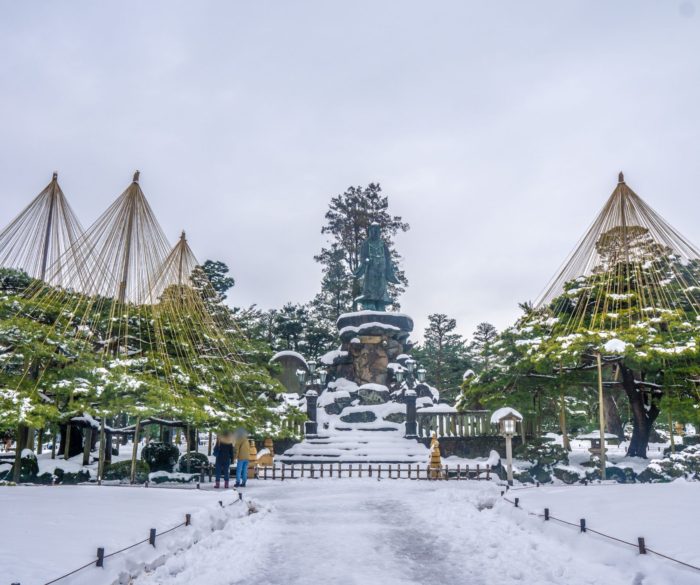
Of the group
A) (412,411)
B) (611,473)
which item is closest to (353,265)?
(412,411)

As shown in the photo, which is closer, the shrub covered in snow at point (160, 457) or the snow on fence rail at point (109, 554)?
the snow on fence rail at point (109, 554)

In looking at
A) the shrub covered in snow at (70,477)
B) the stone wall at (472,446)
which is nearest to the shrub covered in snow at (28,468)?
the shrub covered in snow at (70,477)

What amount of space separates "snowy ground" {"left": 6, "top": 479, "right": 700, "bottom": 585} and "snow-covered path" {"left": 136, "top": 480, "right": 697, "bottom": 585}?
0.02 meters

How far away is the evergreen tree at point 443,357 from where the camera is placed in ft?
143

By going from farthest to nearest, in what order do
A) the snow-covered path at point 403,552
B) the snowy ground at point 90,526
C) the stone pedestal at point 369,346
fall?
the stone pedestal at point 369,346 < the snow-covered path at point 403,552 < the snowy ground at point 90,526

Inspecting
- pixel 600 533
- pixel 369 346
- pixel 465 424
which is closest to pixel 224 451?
pixel 600 533

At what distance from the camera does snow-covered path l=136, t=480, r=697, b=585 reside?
5996 mm

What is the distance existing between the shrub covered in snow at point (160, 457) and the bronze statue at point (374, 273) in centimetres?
1909

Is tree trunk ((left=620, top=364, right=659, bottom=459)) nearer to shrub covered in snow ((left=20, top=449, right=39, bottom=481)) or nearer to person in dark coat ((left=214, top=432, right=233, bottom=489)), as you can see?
person in dark coat ((left=214, top=432, right=233, bottom=489))

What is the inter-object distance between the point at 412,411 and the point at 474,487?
33.7ft

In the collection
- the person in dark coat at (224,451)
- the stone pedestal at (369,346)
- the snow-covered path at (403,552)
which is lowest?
the snow-covered path at (403,552)

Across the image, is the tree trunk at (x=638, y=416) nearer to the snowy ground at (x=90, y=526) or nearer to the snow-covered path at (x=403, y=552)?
the snow-covered path at (x=403, y=552)

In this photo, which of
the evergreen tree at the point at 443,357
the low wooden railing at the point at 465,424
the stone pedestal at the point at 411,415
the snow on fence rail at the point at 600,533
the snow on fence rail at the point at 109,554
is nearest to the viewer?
the snow on fence rail at the point at 109,554

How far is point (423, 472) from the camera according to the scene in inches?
738
